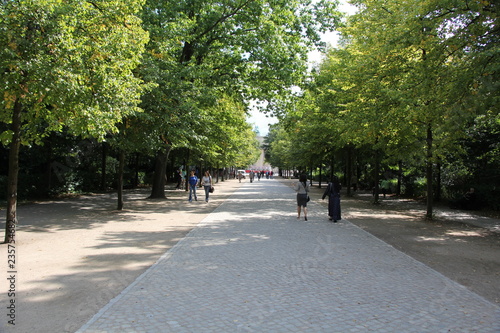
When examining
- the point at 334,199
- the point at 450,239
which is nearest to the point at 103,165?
the point at 334,199

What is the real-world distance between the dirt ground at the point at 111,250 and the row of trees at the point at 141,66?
6.59 ft

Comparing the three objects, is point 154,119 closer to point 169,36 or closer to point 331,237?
point 169,36

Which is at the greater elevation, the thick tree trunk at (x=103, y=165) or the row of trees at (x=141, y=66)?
the row of trees at (x=141, y=66)

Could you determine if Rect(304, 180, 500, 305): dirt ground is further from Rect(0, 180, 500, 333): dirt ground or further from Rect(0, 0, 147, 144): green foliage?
Rect(0, 0, 147, 144): green foliage

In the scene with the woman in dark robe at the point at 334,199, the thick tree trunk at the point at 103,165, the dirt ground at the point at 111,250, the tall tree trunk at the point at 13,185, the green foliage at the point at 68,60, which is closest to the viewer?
the dirt ground at the point at 111,250

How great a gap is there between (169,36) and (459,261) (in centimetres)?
1156

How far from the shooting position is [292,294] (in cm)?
522

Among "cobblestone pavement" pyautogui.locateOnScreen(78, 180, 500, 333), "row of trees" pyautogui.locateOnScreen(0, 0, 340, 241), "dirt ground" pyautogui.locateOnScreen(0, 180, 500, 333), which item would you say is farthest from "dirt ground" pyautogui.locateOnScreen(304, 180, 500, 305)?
"row of trees" pyautogui.locateOnScreen(0, 0, 340, 241)

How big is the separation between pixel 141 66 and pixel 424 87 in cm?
889

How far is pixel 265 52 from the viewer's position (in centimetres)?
1748

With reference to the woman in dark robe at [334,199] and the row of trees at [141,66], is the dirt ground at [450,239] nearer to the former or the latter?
the woman in dark robe at [334,199]

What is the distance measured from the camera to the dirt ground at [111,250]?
4.85 meters

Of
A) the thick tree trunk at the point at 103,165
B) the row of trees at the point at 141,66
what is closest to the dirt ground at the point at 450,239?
the row of trees at the point at 141,66

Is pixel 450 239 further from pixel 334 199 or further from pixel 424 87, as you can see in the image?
pixel 424 87
